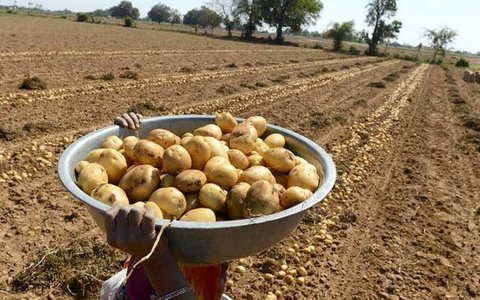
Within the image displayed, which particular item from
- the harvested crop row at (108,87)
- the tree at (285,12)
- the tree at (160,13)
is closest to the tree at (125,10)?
the tree at (160,13)

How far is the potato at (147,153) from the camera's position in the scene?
79.7 inches

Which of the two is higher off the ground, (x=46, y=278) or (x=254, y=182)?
(x=254, y=182)

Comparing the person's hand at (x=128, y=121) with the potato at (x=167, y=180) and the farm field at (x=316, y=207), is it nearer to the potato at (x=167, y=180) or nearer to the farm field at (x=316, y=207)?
the potato at (x=167, y=180)

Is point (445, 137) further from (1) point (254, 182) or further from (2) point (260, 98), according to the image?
(1) point (254, 182)

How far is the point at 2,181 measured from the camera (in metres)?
4.77

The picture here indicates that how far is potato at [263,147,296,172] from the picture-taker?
7.03ft

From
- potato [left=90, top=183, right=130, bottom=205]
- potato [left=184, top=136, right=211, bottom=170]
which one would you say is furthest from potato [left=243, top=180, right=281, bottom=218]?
potato [left=90, top=183, right=130, bottom=205]

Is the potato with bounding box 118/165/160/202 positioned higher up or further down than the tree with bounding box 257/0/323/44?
further down

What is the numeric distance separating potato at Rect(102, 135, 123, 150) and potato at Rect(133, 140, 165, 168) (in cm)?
22

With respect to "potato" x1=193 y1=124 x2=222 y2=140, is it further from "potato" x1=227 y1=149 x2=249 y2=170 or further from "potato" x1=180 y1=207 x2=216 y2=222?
"potato" x1=180 y1=207 x2=216 y2=222

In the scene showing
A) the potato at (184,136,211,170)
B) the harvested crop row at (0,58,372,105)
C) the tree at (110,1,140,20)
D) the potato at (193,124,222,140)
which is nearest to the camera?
the potato at (184,136,211,170)

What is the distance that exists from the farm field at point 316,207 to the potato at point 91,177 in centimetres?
185

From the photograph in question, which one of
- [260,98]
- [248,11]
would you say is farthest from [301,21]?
[260,98]

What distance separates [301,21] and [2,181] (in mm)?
61903
